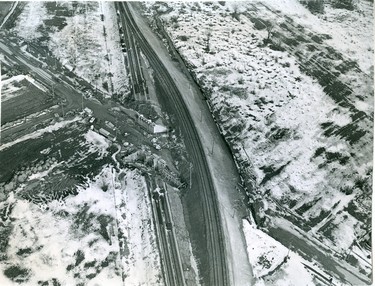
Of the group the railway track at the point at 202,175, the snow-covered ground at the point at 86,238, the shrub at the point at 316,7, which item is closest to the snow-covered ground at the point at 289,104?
the shrub at the point at 316,7

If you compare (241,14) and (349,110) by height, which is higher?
(241,14)

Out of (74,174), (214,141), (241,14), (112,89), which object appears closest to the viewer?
(74,174)

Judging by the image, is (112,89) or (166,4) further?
(166,4)

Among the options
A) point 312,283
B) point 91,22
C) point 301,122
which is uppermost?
point 91,22

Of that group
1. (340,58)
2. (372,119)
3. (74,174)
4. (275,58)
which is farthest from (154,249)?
(340,58)

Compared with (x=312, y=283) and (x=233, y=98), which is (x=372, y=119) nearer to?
(x=233, y=98)

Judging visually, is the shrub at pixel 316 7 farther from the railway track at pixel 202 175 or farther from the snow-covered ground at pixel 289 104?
the railway track at pixel 202 175

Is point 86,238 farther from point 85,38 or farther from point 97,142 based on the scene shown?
point 85,38

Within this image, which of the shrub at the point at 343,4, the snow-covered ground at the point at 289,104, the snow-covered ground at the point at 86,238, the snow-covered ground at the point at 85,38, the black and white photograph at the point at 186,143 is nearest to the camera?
the snow-covered ground at the point at 86,238
